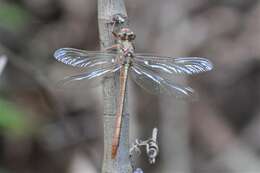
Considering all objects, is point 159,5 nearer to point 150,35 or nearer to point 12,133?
point 150,35

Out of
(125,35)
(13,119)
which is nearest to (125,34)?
(125,35)

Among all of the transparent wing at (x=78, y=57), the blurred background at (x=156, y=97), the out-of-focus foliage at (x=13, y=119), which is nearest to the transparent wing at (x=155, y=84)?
the transparent wing at (x=78, y=57)

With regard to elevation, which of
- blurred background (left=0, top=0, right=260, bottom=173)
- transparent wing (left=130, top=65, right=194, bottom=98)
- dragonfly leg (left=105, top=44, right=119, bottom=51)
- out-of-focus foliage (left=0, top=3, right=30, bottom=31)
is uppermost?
dragonfly leg (left=105, top=44, right=119, bottom=51)

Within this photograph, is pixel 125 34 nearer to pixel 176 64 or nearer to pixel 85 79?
pixel 85 79

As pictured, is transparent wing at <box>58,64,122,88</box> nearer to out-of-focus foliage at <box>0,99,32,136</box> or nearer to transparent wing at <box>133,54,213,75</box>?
transparent wing at <box>133,54,213,75</box>

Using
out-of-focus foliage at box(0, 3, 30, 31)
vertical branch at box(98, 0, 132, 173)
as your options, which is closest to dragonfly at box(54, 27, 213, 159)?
vertical branch at box(98, 0, 132, 173)

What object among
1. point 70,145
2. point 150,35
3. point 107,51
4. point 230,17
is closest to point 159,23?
point 150,35

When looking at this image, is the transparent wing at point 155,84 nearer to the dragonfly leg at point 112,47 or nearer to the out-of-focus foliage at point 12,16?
the dragonfly leg at point 112,47
